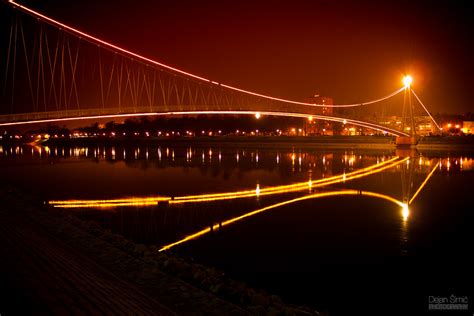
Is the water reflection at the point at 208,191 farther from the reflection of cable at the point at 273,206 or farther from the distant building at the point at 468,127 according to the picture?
the distant building at the point at 468,127

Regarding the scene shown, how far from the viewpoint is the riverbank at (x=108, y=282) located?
3.97 meters

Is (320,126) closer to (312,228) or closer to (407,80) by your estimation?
(407,80)

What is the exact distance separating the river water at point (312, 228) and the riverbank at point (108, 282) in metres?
0.91

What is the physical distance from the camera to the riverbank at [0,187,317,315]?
3.97 meters

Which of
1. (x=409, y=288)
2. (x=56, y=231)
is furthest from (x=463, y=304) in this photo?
(x=56, y=231)

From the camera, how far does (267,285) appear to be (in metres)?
5.62

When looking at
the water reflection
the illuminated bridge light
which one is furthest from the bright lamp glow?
the illuminated bridge light

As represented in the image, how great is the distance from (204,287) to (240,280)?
0.99 m

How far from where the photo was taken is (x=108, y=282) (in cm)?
464

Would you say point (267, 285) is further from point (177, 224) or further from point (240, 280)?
point (177, 224)

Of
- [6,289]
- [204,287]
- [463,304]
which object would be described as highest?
[6,289]

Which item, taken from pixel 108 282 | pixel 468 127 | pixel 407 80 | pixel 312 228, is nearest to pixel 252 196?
pixel 312 228

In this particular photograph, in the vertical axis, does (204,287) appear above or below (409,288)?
above

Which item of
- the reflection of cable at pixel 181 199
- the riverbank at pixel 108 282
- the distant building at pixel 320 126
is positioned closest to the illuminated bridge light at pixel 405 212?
the reflection of cable at pixel 181 199
